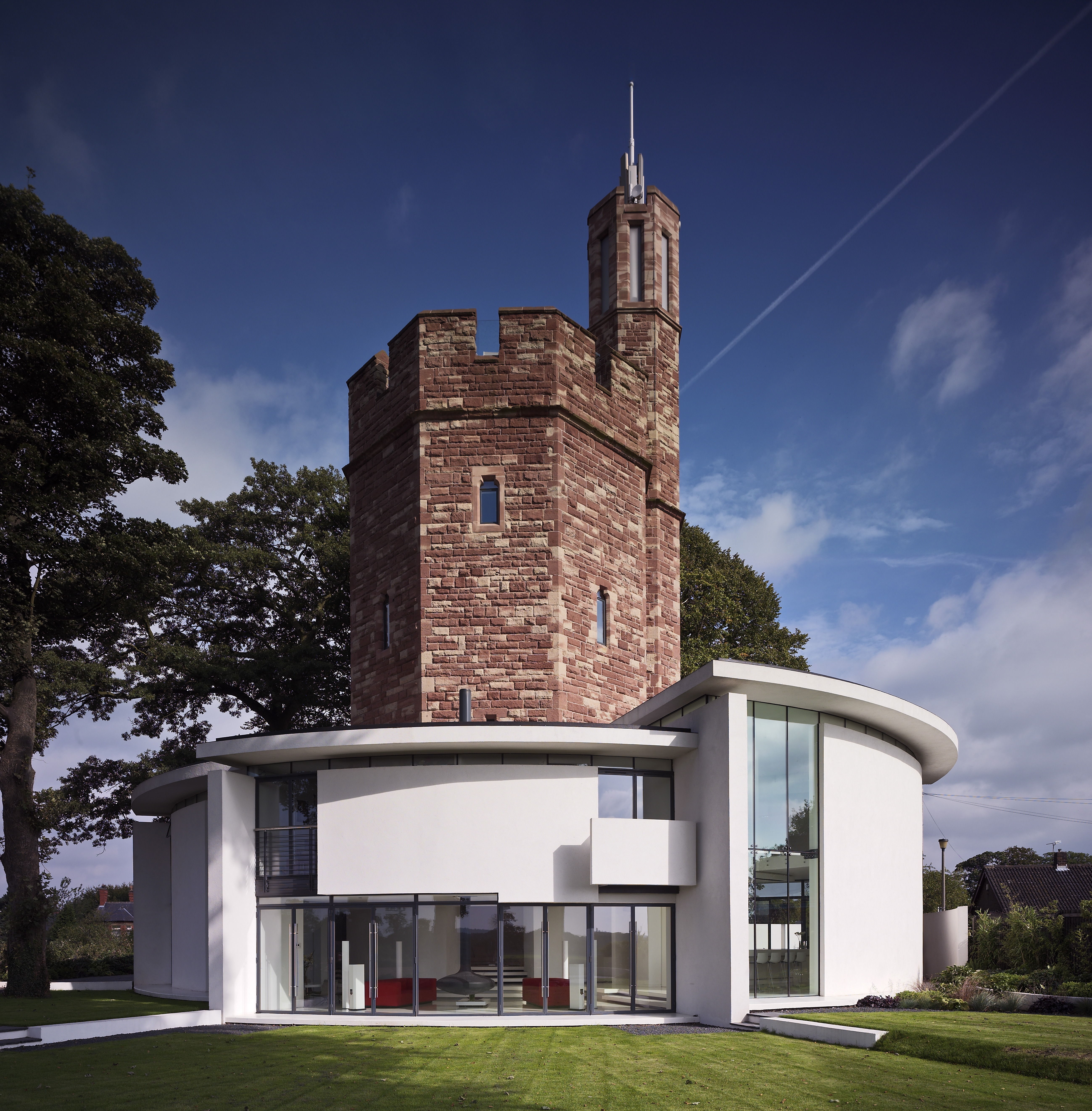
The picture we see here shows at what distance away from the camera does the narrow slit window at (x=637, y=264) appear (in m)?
26.6

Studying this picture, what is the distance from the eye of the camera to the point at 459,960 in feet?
52.7

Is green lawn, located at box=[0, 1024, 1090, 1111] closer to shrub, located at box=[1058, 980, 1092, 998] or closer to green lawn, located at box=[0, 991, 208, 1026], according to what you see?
green lawn, located at box=[0, 991, 208, 1026]

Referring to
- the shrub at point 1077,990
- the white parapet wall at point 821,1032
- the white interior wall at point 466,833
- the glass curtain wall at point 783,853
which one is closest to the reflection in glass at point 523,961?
the white interior wall at point 466,833

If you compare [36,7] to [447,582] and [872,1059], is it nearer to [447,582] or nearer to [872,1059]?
[447,582]

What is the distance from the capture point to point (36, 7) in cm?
2645

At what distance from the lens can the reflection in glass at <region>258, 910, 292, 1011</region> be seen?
16953 mm

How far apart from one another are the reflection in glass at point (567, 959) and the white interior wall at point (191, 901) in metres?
6.41

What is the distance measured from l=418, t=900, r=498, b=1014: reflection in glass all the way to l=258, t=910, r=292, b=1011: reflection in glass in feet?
8.00

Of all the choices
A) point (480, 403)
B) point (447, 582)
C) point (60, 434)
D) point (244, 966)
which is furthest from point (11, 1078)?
point (60, 434)

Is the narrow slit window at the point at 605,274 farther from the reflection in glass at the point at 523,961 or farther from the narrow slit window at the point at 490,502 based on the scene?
the reflection in glass at the point at 523,961

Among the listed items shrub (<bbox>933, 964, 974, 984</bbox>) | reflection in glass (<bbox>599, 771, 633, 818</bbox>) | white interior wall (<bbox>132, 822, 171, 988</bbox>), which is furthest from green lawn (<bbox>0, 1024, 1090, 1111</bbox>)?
white interior wall (<bbox>132, 822, 171, 988</bbox>)

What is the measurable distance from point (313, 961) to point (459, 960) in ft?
8.42

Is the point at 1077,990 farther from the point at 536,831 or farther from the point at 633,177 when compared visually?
the point at 633,177

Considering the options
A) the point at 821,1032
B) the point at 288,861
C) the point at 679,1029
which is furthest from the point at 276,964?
the point at 821,1032
